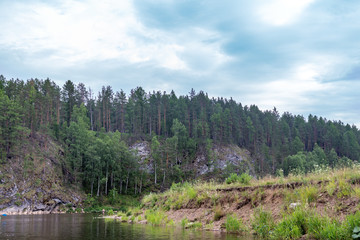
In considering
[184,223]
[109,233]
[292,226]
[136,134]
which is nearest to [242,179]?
[184,223]

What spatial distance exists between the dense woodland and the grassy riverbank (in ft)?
167

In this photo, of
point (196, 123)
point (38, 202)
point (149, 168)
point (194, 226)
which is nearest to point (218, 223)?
point (194, 226)

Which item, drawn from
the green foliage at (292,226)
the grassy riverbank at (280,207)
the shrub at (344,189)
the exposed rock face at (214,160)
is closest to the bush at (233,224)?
the grassy riverbank at (280,207)

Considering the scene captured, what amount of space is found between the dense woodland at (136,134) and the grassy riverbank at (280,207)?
167 ft

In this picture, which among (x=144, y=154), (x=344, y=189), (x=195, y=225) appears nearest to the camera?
(x=344, y=189)

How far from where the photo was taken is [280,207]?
667 inches

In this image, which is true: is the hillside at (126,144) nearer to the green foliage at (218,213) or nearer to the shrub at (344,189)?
the green foliage at (218,213)

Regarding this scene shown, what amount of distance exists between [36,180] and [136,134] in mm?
59268

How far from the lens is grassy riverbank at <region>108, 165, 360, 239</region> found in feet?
42.6

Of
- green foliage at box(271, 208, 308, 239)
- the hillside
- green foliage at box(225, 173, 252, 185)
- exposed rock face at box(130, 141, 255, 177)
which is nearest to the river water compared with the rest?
green foliage at box(271, 208, 308, 239)

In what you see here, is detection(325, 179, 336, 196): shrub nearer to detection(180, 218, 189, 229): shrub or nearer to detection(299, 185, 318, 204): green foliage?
detection(299, 185, 318, 204): green foliage

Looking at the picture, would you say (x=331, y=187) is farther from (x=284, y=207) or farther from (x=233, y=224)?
(x=233, y=224)

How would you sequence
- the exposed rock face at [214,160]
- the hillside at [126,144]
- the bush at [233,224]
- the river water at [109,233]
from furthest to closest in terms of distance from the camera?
the exposed rock face at [214,160] < the hillside at [126,144] < the bush at [233,224] < the river water at [109,233]

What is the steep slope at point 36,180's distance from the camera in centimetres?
6694
